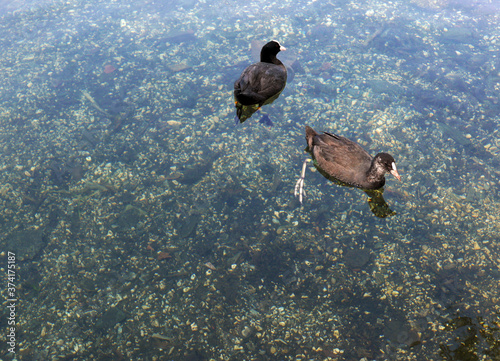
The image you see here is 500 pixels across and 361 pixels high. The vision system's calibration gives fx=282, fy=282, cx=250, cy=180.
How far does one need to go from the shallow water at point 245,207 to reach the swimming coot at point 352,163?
4.09 feet

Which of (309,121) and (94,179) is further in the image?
(309,121)

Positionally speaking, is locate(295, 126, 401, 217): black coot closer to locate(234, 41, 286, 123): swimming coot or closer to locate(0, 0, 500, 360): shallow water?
locate(0, 0, 500, 360): shallow water

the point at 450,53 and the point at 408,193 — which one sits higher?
the point at 450,53

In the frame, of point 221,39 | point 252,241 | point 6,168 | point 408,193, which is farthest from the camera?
point 221,39

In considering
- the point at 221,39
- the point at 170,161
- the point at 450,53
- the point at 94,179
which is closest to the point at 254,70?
the point at 170,161

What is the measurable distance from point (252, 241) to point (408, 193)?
3.33 metres

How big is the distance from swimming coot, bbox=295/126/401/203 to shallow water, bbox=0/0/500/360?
1.25 m

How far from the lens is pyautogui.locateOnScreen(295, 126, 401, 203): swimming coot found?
4.23m

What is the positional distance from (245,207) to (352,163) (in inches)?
92.6

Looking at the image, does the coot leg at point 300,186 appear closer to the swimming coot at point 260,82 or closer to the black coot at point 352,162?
the black coot at point 352,162

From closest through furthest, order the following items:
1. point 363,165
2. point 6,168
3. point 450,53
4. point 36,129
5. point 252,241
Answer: point 363,165
point 252,241
point 6,168
point 36,129
point 450,53

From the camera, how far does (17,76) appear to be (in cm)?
988

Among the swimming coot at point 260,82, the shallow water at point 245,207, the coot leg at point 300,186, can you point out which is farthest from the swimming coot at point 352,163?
the swimming coot at point 260,82

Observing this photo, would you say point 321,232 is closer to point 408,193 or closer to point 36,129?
point 408,193
